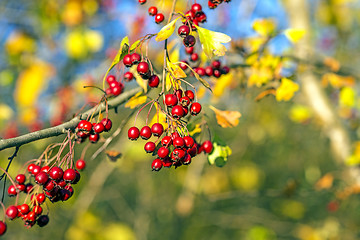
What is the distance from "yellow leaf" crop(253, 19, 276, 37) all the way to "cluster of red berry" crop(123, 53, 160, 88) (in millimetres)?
1218

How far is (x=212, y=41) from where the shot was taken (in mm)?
1377

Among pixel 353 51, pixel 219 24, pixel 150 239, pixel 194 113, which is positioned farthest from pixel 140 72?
pixel 353 51

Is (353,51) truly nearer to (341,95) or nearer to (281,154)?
(281,154)

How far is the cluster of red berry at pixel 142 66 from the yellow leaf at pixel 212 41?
25 centimetres

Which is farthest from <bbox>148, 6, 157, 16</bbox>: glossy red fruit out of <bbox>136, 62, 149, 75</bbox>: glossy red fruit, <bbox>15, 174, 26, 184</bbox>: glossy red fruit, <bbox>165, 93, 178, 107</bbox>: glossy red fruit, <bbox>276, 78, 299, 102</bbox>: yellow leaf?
<bbox>15, 174, 26, 184</bbox>: glossy red fruit

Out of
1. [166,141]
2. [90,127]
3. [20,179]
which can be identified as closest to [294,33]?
[166,141]

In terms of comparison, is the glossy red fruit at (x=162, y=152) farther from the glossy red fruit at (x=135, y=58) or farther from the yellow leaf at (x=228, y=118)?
the yellow leaf at (x=228, y=118)

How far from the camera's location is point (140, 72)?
1.28 m

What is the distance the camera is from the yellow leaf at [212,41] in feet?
4.47

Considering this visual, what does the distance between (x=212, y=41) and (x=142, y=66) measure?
33 cm

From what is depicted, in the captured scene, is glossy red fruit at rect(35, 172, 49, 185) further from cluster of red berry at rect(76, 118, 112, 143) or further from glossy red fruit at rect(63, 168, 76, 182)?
cluster of red berry at rect(76, 118, 112, 143)

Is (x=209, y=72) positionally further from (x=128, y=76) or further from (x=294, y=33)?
(x=294, y=33)

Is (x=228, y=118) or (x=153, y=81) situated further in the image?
(x=228, y=118)

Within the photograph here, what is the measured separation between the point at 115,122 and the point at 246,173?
4.25m
